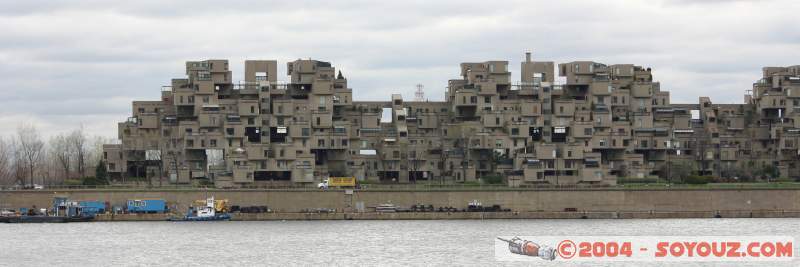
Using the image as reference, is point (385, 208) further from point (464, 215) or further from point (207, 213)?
point (207, 213)

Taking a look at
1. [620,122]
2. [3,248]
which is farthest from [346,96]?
[3,248]

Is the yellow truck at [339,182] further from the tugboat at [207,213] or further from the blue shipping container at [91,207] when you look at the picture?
the blue shipping container at [91,207]

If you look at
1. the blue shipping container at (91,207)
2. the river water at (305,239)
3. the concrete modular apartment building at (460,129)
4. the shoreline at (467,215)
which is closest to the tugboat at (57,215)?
the blue shipping container at (91,207)

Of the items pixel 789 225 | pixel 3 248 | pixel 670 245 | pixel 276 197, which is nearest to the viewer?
pixel 670 245

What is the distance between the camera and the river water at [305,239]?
343 ft

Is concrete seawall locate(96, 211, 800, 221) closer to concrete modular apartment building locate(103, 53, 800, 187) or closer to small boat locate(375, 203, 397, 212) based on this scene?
small boat locate(375, 203, 397, 212)

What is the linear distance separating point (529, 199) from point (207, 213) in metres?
29.5

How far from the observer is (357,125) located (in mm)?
170125

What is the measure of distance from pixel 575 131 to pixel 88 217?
4937 cm

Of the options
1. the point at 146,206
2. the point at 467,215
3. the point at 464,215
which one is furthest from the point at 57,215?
the point at 467,215

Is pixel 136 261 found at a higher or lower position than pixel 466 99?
lower

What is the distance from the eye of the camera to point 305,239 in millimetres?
121562

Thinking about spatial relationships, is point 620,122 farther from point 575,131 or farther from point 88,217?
point 88,217

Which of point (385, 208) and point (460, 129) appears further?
point (460, 129)
